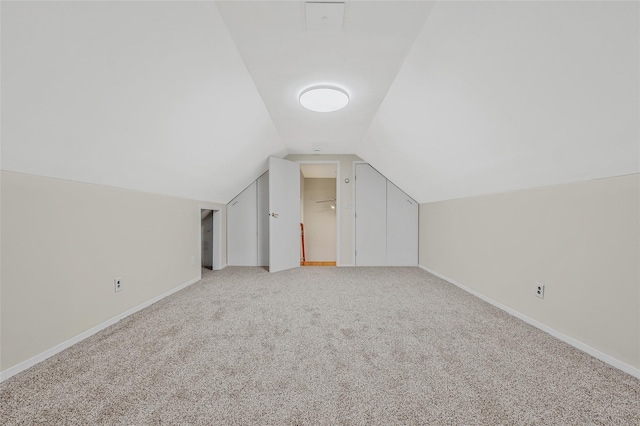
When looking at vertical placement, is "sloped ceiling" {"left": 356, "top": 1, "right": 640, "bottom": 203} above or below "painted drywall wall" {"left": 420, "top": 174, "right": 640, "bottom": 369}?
above

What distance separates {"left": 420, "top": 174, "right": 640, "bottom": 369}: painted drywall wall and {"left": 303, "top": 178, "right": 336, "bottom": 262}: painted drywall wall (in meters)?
4.40

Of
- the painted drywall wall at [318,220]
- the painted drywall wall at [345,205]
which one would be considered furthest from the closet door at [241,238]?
the painted drywall wall at [318,220]

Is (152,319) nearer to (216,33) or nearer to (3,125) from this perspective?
(3,125)

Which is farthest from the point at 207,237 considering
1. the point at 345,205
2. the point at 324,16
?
the point at 324,16

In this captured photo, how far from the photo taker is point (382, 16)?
155cm

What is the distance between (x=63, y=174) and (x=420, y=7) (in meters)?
2.46

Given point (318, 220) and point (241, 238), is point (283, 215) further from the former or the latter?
point (318, 220)

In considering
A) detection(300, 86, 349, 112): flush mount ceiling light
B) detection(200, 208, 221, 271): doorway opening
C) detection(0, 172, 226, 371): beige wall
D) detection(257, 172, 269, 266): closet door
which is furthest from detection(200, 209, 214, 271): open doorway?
detection(300, 86, 349, 112): flush mount ceiling light

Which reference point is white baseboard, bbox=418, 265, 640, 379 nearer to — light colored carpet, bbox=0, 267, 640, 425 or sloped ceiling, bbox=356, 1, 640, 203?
light colored carpet, bbox=0, 267, 640, 425

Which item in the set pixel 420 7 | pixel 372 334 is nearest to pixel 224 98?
pixel 420 7

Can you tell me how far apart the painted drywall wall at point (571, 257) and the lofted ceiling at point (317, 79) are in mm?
178

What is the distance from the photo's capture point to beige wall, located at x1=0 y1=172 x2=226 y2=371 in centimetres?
146

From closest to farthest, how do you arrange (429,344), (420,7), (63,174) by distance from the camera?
(420,7)
(63,174)
(429,344)

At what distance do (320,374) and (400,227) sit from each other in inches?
148
